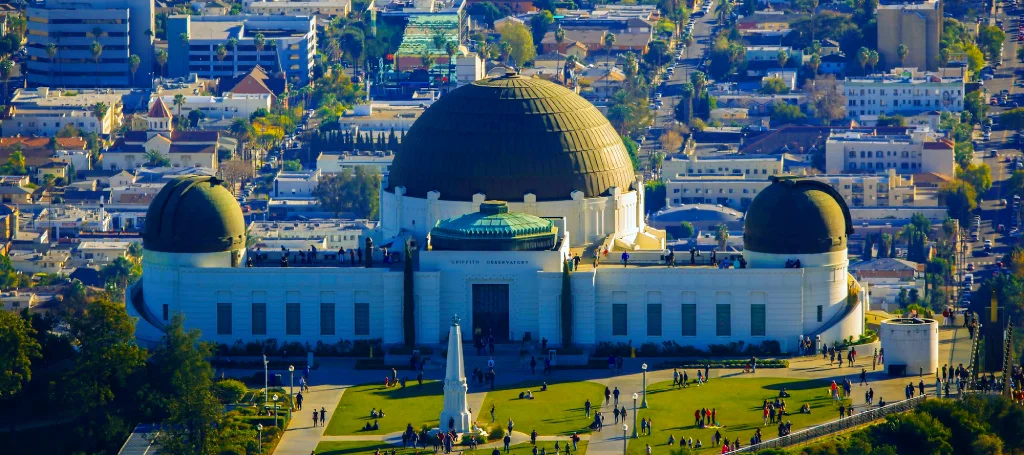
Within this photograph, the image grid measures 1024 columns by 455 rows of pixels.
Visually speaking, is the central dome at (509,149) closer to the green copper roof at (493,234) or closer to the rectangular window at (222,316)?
the green copper roof at (493,234)

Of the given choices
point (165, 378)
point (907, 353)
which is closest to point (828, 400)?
point (907, 353)

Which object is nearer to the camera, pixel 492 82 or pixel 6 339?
pixel 6 339

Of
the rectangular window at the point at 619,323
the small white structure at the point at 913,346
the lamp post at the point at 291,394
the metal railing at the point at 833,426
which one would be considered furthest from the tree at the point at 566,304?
the metal railing at the point at 833,426

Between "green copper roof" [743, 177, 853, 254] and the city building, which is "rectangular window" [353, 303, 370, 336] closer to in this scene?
the city building

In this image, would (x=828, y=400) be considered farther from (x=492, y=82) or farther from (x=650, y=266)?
(x=492, y=82)

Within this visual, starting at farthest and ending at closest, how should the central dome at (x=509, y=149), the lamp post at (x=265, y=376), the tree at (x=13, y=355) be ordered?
the central dome at (x=509, y=149)
the lamp post at (x=265, y=376)
the tree at (x=13, y=355)

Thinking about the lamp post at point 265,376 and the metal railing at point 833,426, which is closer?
the metal railing at point 833,426
